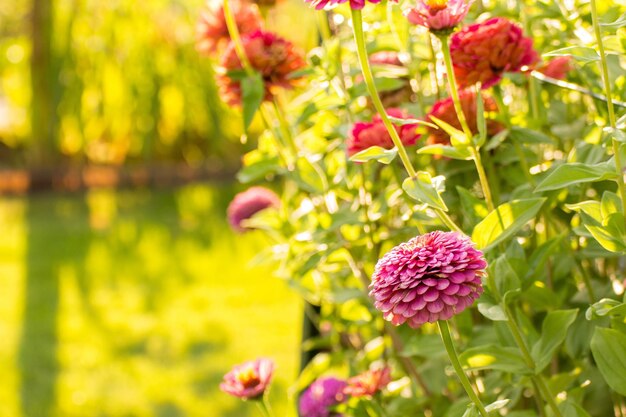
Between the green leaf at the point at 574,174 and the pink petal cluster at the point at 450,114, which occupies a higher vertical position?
the pink petal cluster at the point at 450,114

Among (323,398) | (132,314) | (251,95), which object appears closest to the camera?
(251,95)

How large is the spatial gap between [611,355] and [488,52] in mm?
252

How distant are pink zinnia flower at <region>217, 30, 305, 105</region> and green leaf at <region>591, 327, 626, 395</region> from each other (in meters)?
0.42

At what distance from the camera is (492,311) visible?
2.45ft

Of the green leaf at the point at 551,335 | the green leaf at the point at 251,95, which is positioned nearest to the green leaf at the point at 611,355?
the green leaf at the point at 551,335

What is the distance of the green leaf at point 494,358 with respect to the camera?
80 cm

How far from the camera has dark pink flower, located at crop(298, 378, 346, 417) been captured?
3.74 ft

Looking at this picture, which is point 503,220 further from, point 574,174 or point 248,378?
point 248,378

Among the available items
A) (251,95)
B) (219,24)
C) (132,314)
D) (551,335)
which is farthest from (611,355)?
(132,314)

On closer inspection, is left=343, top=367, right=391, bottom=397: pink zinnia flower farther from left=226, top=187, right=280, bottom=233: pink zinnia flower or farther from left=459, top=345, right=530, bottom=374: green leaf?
left=226, top=187, right=280, bottom=233: pink zinnia flower

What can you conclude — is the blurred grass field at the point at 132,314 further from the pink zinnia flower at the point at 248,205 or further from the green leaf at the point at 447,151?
the green leaf at the point at 447,151

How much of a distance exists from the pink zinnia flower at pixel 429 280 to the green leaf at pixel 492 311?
8 cm

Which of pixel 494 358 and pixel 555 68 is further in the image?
pixel 555 68

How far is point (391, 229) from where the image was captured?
3.74 ft
